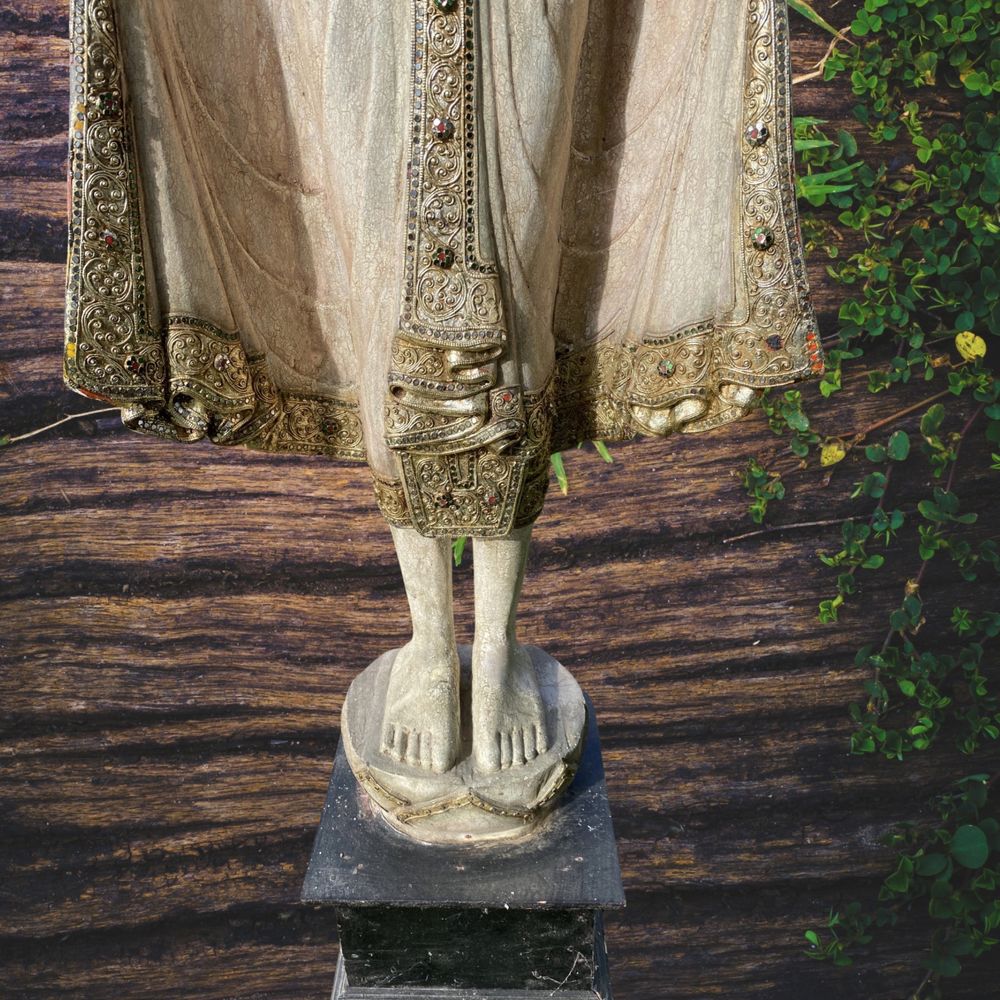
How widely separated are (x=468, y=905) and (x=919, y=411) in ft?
3.63

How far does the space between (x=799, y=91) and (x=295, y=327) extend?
0.93 meters

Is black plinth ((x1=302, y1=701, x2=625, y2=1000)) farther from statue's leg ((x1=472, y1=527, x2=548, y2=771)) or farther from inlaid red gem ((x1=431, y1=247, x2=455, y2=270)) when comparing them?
inlaid red gem ((x1=431, y1=247, x2=455, y2=270))

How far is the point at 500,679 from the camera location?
118cm

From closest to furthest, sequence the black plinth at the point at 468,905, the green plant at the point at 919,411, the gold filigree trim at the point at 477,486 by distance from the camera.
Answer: the gold filigree trim at the point at 477,486, the black plinth at the point at 468,905, the green plant at the point at 919,411

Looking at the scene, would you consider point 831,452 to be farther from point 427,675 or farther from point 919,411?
point 427,675

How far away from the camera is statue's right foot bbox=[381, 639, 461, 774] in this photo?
45.3 inches

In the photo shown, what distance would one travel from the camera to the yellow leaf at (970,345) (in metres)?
1.73

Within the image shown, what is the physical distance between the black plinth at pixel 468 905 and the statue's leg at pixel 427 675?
0.31 feet

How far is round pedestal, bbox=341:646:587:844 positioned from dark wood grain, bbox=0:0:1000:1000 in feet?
2.01

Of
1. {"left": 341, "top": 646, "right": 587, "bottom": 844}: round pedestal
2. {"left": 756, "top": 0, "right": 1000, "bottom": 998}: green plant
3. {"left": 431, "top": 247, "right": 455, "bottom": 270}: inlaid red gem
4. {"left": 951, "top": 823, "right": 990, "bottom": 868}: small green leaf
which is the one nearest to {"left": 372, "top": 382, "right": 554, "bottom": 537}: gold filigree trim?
{"left": 431, "top": 247, "right": 455, "bottom": 270}: inlaid red gem

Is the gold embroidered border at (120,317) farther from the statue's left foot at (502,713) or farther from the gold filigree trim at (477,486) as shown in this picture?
the statue's left foot at (502,713)

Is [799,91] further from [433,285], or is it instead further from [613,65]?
[433,285]

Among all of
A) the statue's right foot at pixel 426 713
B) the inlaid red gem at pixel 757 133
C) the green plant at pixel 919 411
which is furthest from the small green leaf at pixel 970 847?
the inlaid red gem at pixel 757 133

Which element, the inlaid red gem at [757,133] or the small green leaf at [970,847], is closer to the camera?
the inlaid red gem at [757,133]
